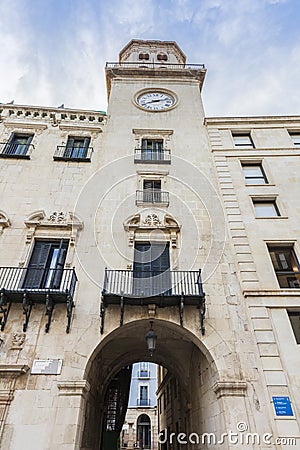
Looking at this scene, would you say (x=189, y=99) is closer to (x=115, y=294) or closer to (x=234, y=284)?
(x=234, y=284)

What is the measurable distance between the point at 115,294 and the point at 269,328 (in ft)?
18.1

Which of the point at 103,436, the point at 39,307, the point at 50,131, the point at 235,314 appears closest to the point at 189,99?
the point at 50,131

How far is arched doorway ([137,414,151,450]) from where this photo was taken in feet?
99.7

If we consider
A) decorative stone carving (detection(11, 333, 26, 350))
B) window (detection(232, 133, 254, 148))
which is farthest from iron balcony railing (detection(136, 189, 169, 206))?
decorative stone carving (detection(11, 333, 26, 350))

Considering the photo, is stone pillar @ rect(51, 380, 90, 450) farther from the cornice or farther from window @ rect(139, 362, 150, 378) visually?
window @ rect(139, 362, 150, 378)

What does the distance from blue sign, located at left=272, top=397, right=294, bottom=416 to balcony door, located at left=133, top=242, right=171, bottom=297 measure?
4584 mm

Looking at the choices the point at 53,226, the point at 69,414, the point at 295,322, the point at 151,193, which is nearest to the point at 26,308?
the point at 69,414

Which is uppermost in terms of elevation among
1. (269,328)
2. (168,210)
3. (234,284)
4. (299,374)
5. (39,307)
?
(168,210)

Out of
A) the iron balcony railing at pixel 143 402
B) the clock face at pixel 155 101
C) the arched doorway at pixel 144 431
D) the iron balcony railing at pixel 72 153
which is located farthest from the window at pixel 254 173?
the arched doorway at pixel 144 431

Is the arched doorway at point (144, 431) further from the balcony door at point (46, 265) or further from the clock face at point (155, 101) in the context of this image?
the clock face at point (155, 101)

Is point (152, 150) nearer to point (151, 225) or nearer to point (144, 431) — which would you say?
point (151, 225)

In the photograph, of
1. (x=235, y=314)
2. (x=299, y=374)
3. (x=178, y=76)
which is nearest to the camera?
(x=299, y=374)

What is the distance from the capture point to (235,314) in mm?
9812

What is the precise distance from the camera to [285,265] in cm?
1138
